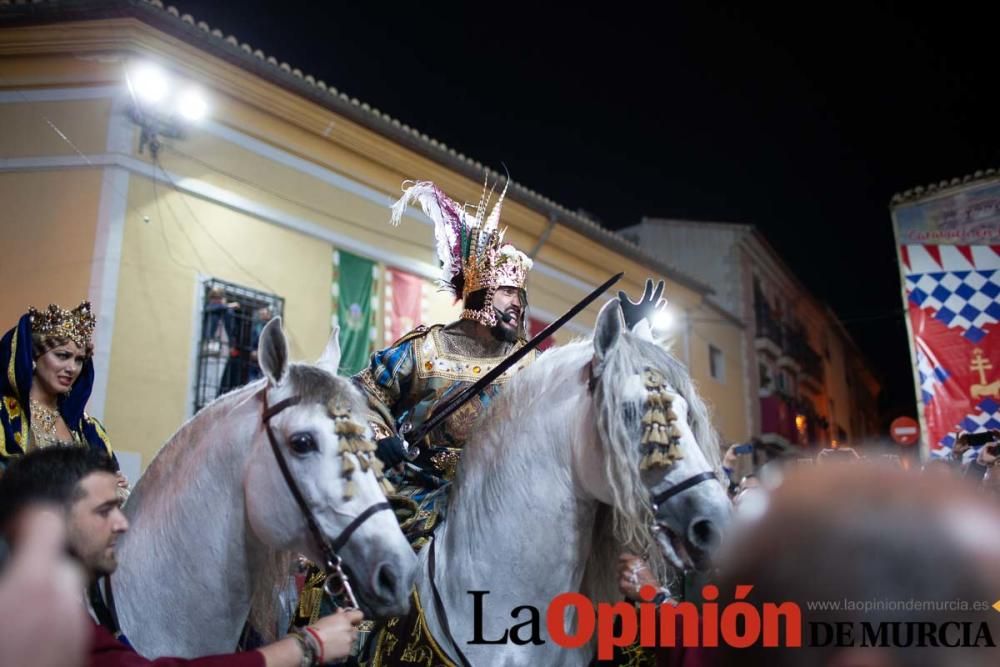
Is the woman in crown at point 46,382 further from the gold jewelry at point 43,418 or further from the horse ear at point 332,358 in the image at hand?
the horse ear at point 332,358

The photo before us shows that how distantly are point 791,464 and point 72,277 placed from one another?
9243mm

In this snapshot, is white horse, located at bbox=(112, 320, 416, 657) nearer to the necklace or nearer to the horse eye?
the horse eye

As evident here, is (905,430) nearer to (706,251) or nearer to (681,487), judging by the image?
(681,487)

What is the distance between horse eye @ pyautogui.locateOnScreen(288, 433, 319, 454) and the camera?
2439 millimetres

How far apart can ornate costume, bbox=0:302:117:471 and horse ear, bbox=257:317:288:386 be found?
1.07 meters

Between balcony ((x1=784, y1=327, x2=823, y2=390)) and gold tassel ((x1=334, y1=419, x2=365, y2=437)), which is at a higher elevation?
balcony ((x1=784, y1=327, x2=823, y2=390))

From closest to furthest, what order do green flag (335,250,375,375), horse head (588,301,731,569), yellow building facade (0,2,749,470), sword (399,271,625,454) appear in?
1. horse head (588,301,731,569)
2. sword (399,271,625,454)
3. yellow building facade (0,2,749,470)
4. green flag (335,250,375,375)

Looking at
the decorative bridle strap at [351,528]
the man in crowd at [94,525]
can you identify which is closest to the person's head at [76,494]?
the man in crowd at [94,525]

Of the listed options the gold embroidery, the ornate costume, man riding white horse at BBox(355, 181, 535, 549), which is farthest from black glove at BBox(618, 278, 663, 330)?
the ornate costume

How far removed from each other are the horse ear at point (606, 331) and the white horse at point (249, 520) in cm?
89

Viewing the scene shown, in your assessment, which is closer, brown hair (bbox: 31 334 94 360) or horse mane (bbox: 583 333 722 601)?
horse mane (bbox: 583 333 722 601)

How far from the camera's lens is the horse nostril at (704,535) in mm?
2549

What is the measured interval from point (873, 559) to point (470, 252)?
3.51m

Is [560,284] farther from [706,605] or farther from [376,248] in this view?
[706,605]
